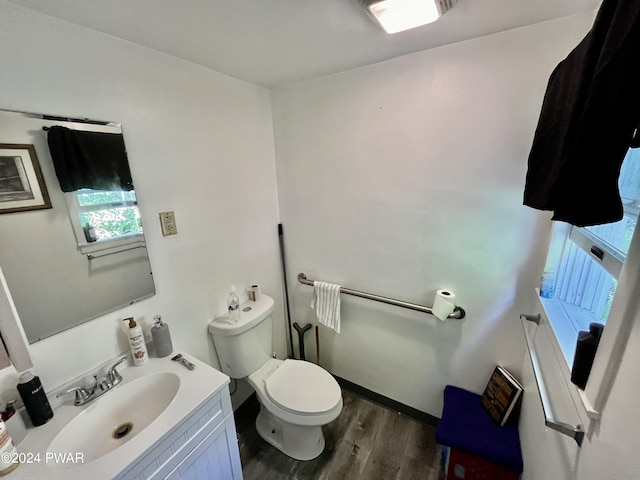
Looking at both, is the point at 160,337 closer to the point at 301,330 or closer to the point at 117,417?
the point at 117,417

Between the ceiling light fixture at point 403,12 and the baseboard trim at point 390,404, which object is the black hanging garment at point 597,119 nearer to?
the ceiling light fixture at point 403,12

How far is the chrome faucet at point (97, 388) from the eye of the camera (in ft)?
3.35

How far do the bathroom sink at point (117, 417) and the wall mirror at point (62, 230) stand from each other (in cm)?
35

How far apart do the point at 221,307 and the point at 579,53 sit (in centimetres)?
184

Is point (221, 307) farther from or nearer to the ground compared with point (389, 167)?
nearer to the ground

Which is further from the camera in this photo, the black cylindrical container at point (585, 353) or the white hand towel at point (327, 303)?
the white hand towel at point (327, 303)

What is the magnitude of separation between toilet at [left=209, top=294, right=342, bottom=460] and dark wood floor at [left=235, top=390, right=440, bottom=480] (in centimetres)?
7

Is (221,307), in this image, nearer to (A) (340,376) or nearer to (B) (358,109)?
(A) (340,376)

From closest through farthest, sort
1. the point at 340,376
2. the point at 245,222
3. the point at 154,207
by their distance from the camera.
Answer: the point at 154,207
the point at 245,222
the point at 340,376

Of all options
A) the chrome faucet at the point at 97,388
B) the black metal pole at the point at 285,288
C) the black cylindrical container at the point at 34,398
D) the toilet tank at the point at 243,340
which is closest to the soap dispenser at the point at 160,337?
the chrome faucet at the point at 97,388

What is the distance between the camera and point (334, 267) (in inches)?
72.9

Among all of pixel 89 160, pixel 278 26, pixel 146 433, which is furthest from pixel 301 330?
pixel 278 26

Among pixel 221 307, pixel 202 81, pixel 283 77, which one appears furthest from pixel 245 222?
pixel 283 77

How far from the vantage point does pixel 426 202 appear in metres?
1.45
